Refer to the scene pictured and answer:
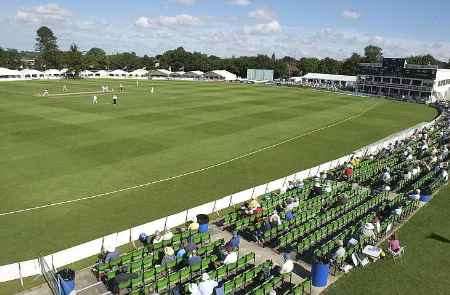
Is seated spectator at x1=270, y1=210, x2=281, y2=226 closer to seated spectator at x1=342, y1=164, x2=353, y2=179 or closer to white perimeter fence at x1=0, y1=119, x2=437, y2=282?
white perimeter fence at x1=0, y1=119, x2=437, y2=282

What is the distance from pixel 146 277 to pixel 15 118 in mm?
37985

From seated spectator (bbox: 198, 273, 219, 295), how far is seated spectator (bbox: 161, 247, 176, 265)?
2.30m

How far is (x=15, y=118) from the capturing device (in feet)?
147

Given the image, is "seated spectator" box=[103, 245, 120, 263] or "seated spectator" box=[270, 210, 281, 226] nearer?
"seated spectator" box=[103, 245, 120, 263]

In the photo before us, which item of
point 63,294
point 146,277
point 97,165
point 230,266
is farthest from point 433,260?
point 97,165

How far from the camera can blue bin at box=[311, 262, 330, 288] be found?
45.4 ft

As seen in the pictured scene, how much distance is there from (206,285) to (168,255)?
102 inches

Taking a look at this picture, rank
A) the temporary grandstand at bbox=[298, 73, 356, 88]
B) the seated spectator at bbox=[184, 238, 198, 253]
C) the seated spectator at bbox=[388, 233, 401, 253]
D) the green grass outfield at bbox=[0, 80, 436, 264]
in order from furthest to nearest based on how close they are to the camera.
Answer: the temporary grandstand at bbox=[298, 73, 356, 88]
the green grass outfield at bbox=[0, 80, 436, 264]
the seated spectator at bbox=[388, 233, 401, 253]
the seated spectator at bbox=[184, 238, 198, 253]

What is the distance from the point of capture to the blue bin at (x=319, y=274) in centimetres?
1384

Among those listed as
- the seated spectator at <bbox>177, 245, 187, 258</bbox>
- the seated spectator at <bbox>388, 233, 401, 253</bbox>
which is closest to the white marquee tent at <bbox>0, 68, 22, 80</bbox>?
the seated spectator at <bbox>177, 245, 187, 258</bbox>

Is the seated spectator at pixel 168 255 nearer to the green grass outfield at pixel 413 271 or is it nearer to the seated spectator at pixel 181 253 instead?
the seated spectator at pixel 181 253

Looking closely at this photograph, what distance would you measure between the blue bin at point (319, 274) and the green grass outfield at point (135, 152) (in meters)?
8.95

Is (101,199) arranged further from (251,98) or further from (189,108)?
(251,98)

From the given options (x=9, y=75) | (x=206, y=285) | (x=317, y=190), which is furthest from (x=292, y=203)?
(x=9, y=75)
